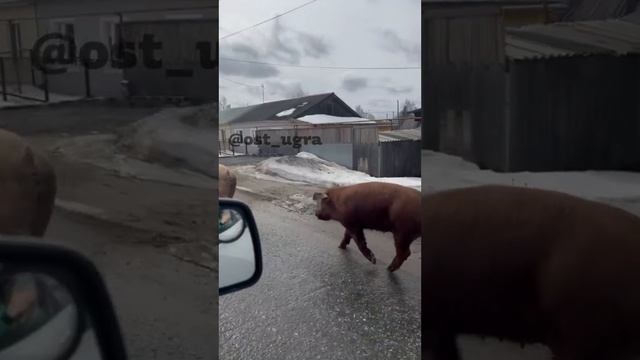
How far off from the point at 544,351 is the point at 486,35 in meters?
0.85

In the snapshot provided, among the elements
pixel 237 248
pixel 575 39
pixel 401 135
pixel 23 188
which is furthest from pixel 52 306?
pixel 575 39

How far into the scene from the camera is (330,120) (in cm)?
123

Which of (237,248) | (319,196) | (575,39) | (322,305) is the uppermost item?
(575,39)

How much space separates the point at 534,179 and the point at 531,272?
24 centimetres

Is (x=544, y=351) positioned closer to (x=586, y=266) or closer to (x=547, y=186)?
(x=586, y=266)

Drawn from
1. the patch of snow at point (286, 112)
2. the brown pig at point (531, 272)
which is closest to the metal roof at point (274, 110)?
the patch of snow at point (286, 112)

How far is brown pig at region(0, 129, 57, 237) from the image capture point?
1222 millimetres

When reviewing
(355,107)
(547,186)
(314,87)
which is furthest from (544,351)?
(314,87)

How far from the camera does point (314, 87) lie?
1285 millimetres

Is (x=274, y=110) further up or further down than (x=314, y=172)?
further up

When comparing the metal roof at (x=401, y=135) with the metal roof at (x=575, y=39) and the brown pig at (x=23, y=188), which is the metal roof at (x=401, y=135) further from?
the brown pig at (x=23, y=188)

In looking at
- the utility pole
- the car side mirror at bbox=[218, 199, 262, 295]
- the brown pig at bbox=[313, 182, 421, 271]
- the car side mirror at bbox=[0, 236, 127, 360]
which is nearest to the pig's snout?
the brown pig at bbox=[313, 182, 421, 271]

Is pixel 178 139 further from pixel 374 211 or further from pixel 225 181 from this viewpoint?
pixel 374 211

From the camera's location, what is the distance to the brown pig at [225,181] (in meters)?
1.28
